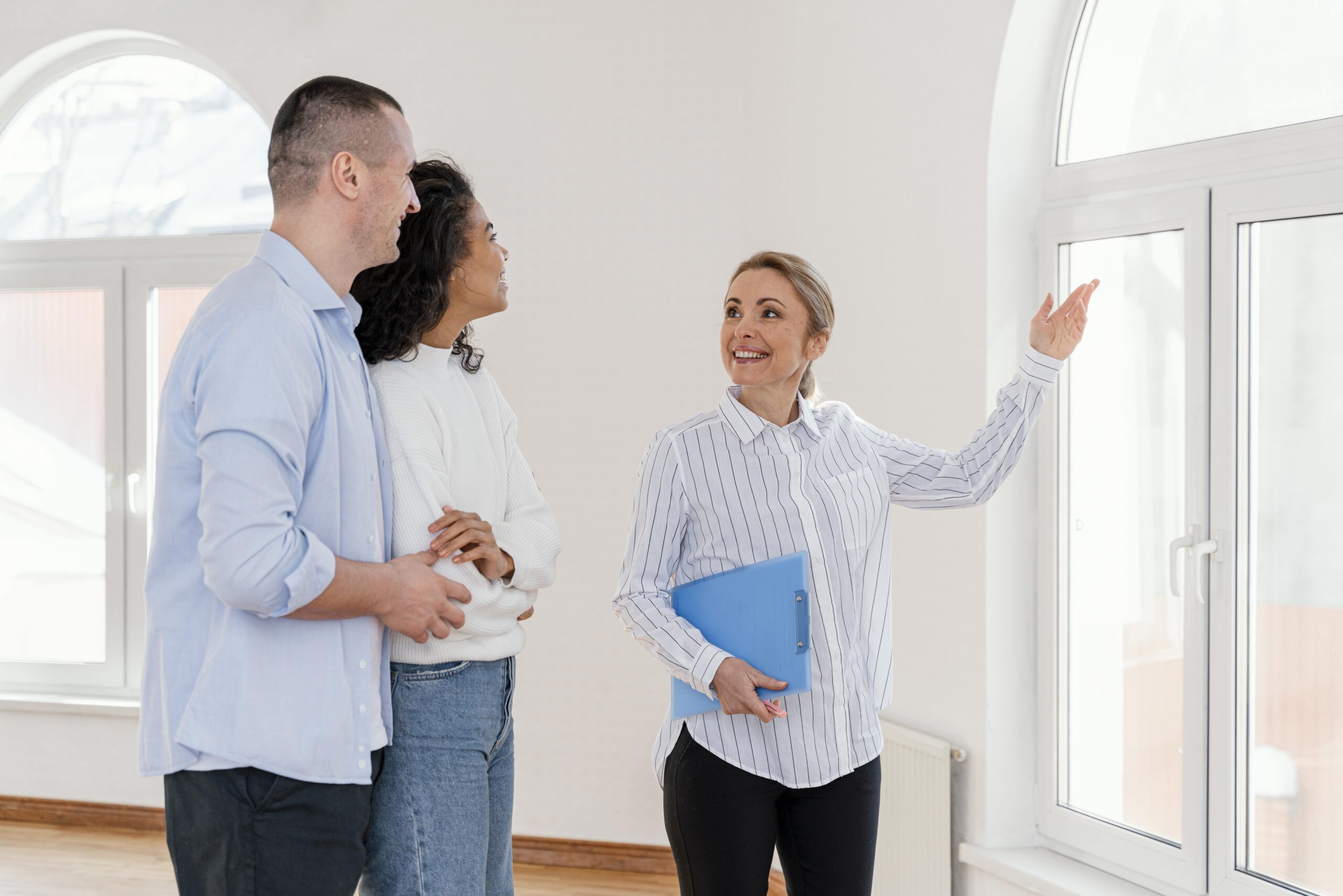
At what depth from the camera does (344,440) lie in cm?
123

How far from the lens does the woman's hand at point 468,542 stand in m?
1.33

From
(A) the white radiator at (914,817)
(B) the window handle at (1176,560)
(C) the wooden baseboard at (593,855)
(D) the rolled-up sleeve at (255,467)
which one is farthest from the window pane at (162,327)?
(B) the window handle at (1176,560)

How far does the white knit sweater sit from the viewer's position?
1345 mm

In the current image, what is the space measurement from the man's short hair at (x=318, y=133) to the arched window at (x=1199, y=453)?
5.58ft

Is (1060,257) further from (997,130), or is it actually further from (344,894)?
(344,894)

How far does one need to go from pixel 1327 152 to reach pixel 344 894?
2.02 m

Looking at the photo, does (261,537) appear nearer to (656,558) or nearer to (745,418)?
(656,558)

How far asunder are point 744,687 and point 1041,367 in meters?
0.75

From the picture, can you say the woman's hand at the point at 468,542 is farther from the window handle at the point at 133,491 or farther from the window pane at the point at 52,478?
the window pane at the point at 52,478

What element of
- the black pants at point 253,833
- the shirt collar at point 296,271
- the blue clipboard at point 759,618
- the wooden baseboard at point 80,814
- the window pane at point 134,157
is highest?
the window pane at point 134,157

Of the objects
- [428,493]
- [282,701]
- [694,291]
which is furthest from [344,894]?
[694,291]

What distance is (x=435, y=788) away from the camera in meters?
1.30

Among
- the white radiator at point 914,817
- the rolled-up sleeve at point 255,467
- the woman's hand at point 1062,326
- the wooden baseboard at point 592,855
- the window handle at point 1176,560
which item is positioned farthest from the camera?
the wooden baseboard at point 592,855

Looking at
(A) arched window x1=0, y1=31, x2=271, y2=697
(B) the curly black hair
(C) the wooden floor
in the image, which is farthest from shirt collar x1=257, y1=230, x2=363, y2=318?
(A) arched window x1=0, y1=31, x2=271, y2=697
